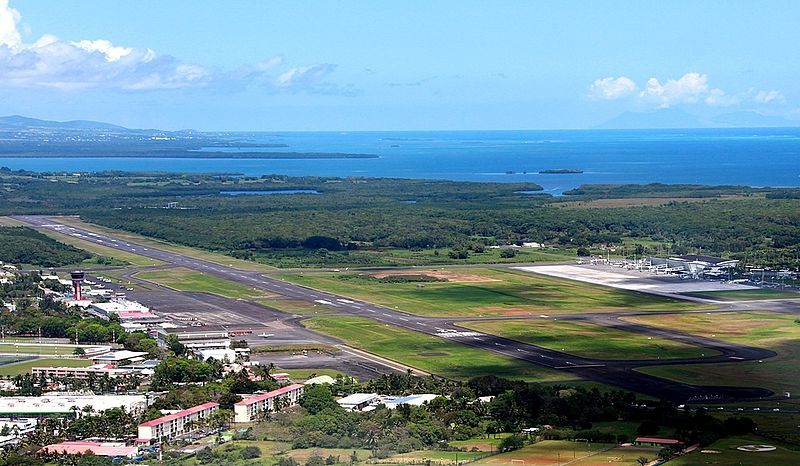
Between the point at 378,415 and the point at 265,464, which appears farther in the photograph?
the point at 378,415

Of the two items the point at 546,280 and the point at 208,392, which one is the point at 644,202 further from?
the point at 208,392

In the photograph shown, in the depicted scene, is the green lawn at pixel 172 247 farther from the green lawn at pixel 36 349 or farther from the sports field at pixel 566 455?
the sports field at pixel 566 455

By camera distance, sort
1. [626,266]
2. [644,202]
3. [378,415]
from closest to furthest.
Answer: [378,415]
[626,266]
[644,202]

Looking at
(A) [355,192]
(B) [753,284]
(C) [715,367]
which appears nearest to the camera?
(C) [715,367]

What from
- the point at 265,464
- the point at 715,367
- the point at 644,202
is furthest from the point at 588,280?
the point at 644,202

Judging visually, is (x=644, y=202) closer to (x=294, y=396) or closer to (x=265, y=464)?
(x=294, y=396)

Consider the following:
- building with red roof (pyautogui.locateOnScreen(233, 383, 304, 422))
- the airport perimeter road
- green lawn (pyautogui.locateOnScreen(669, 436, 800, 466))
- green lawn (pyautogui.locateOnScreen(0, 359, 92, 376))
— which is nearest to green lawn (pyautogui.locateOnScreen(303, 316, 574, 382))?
the airport perimeter road
